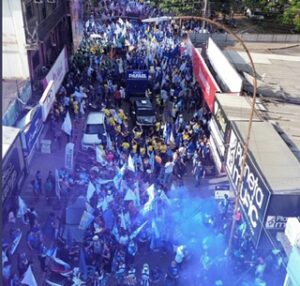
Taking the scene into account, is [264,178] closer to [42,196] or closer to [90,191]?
[90,191]

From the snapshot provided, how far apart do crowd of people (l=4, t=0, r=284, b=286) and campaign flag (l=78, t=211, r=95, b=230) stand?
1.1 inches

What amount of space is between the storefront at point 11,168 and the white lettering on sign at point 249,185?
22.2 ft

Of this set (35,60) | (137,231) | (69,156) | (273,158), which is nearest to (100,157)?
(69,156)

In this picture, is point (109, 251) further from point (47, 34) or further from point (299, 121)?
point (47, 34)

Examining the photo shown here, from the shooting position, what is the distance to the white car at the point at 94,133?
18.2 metres

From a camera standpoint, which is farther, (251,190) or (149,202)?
(149,202)

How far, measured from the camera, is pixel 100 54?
28719 millimetres

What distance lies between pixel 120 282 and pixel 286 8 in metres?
32.2

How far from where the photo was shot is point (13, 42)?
17.2 metres

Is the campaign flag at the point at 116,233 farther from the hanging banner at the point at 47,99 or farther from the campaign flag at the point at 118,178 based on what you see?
the hanging banner at the point at 47,99

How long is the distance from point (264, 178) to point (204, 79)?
10426mm

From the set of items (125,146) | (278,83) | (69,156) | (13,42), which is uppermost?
(13,42)

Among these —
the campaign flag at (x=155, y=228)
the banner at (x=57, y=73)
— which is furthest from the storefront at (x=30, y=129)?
the campaign flag at (x=155, y=228)

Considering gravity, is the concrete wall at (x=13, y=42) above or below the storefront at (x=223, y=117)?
above
